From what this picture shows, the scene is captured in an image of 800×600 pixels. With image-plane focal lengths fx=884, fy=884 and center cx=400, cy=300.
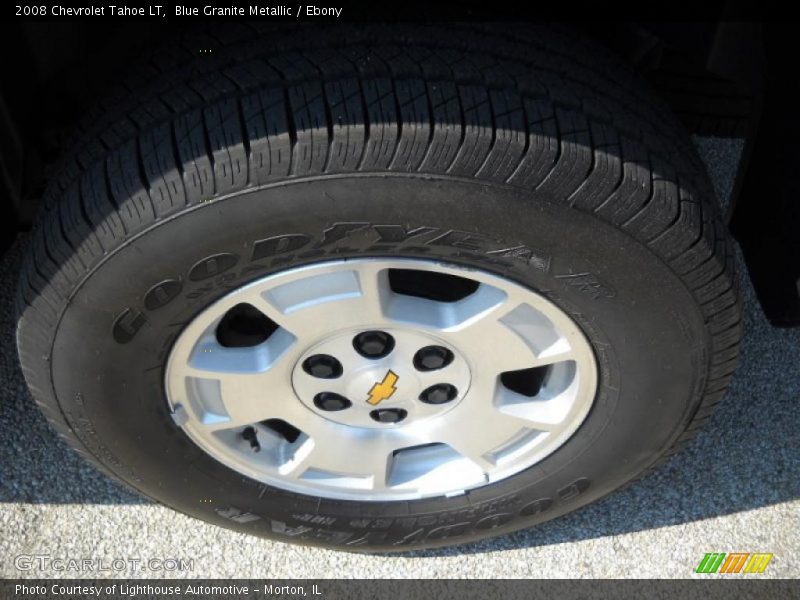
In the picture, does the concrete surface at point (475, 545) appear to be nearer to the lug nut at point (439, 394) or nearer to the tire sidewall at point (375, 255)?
the tire sidewall at point (375, 255)

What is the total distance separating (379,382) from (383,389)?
0.03 metres

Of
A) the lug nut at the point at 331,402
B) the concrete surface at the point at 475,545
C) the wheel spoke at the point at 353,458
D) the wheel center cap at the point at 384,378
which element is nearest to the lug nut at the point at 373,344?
the wheel center cap at the point at 384,378

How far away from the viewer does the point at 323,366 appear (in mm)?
1770

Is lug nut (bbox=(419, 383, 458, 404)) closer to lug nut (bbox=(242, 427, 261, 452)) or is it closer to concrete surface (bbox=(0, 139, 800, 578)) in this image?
lug nut (bbox=(242, 427, 261, 452))

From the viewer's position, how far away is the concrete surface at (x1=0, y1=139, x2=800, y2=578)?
2.13 metres

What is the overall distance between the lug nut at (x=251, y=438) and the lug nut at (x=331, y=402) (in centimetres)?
18

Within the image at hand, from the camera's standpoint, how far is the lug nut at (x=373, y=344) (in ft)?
5.65

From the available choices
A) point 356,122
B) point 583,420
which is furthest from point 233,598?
point 356,122

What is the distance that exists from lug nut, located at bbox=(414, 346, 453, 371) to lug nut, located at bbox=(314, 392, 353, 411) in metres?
0.19

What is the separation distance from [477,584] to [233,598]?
580 millimetres

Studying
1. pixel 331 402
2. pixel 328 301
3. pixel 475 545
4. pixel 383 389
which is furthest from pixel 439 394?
pixel 475 545

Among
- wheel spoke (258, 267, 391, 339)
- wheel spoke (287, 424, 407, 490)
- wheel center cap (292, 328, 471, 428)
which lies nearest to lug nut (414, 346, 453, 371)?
wheel center cap (292, 328, 471, 428)

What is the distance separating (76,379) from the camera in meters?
1.67

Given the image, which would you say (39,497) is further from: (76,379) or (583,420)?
(583,420)
